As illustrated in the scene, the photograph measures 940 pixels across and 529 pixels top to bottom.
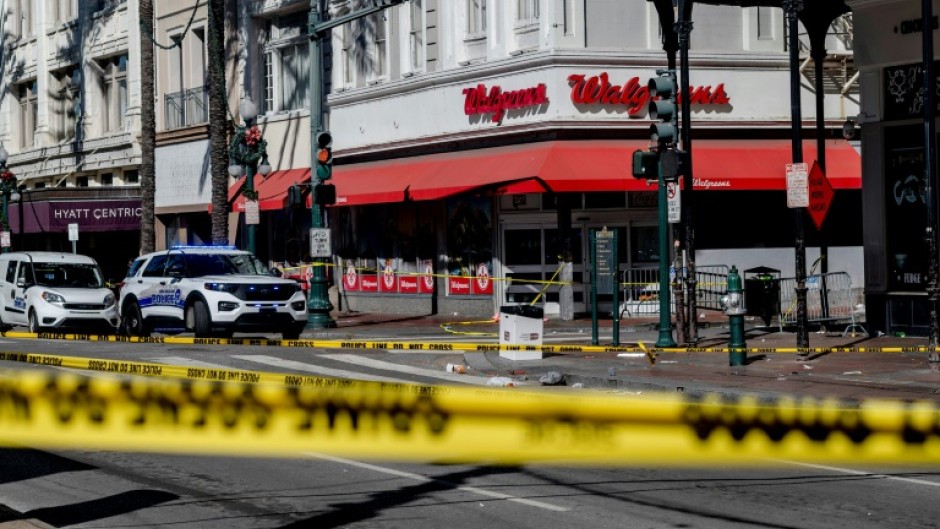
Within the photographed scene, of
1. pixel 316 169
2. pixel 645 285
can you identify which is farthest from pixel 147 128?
pixel 645 285

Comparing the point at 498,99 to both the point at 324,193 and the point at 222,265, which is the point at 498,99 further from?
the point at 222,265

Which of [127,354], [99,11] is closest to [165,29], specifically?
[99,11]

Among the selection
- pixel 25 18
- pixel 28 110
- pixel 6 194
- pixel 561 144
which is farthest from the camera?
pixel 28 110

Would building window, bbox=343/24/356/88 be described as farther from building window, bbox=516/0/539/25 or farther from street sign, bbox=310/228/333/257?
street sign, bbox=310/228/333/257

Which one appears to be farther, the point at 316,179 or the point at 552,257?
the point at 552,257

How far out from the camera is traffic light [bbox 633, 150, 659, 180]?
21.1 meters

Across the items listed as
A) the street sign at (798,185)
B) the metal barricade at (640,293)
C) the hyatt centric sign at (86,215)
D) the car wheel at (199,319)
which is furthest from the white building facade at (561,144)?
the hyatt centric sign at (86,215)

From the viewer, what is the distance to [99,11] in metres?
51.8

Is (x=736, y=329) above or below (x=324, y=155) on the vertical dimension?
below

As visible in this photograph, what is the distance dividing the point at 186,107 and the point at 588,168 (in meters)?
19.6

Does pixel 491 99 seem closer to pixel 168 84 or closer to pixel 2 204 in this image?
pixel 168 84

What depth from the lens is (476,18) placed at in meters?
33.6

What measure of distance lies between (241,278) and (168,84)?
23.8 m

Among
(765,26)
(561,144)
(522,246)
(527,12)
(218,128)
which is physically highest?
(527,12)
